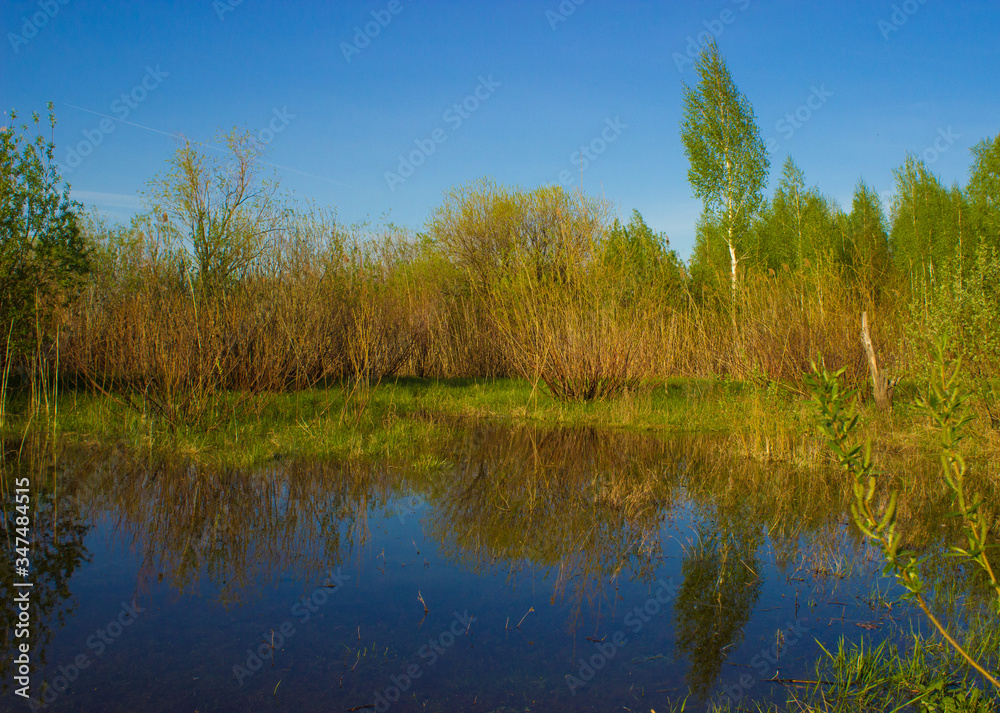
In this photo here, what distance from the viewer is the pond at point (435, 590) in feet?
9.39

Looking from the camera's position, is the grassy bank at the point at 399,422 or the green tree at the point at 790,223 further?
the green tree at the point at 790,223

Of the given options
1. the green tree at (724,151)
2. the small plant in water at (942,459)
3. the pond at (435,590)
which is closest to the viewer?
the small plant in water at (942,459)

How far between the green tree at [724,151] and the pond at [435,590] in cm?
2005

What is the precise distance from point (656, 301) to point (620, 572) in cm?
851

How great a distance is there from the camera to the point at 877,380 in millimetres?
10750

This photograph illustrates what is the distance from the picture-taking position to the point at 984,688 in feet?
8.80

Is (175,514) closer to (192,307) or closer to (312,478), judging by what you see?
(312,478)

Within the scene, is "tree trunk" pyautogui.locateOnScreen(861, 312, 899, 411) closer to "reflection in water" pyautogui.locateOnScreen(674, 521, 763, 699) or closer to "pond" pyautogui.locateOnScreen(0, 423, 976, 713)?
"pond" pyautogui.locateOnScreen(0, 423, 976, 713)

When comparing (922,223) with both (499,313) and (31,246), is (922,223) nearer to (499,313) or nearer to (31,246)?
(499,313)

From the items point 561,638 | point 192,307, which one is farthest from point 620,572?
point 192,307

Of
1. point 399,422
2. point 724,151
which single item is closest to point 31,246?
point 399,422

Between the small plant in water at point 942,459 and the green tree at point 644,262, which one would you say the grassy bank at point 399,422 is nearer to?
Result: the green tree at point 644,262

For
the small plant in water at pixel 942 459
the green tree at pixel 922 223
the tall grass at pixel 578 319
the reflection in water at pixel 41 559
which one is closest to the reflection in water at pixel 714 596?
the small plant in water at pixel 942 459

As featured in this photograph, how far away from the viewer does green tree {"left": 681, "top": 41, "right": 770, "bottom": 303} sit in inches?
977
